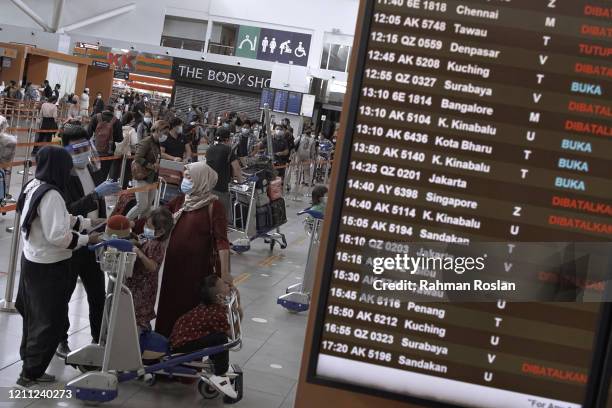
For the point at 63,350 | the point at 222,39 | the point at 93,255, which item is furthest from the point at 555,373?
the point at 222,39

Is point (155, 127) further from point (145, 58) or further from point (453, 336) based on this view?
point (145, 58)

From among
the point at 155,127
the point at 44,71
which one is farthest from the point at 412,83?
the point at 44,71

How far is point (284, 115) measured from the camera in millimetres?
33719

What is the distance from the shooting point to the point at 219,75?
43562mm

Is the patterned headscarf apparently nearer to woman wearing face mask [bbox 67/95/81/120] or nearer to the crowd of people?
the crowd of people

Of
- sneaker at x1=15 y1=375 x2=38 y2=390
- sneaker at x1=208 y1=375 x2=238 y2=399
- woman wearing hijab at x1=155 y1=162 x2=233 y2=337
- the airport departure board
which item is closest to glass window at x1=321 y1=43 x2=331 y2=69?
woman wearing hijab at x1=155 y1=162 x2=233 y2=337

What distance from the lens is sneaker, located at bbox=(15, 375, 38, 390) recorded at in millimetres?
5488

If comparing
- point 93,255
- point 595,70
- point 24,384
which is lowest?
point 24,384

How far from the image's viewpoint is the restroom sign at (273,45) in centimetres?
4372

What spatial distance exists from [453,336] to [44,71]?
119 feet

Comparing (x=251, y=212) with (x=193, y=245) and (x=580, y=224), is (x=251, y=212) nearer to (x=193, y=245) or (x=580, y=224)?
(x=193, y=245)

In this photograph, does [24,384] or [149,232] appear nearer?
[24,384]

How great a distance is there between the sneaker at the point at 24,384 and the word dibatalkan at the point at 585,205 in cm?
426

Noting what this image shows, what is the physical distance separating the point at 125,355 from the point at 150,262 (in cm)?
67
